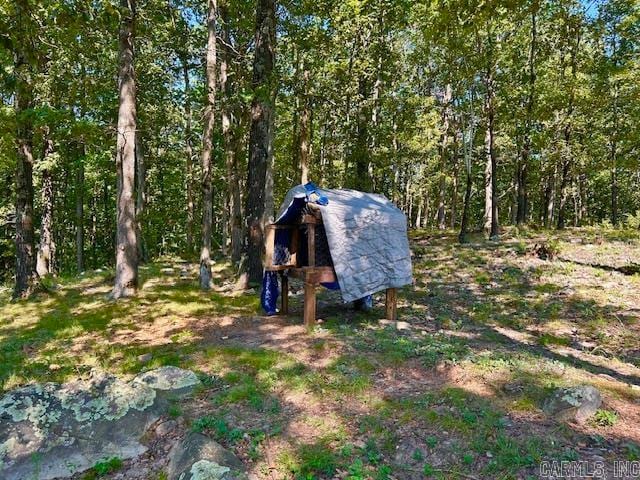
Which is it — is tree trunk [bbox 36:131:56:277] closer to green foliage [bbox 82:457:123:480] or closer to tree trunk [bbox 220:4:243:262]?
tree trunk [bbox 220:4:243:262]

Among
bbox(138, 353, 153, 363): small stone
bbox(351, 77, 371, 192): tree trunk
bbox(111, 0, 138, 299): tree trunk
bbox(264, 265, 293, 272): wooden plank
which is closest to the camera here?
bbox(138, 353, 153, 363): small stone

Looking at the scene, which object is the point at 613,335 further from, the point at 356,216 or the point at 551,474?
the point at 551,474

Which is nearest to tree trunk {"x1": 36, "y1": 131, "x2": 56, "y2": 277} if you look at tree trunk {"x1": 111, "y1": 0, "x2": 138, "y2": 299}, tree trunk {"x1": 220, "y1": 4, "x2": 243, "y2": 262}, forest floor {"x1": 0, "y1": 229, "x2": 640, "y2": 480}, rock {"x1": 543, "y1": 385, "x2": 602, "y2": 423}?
forest floor {"x1": 0, "y1": 229, "x2": 640, "y2": 480}

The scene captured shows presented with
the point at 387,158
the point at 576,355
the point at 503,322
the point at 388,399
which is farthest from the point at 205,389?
the point at 387,158

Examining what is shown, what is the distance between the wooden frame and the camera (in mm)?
7199

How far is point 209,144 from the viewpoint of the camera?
11.0m

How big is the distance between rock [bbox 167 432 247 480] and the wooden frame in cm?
370

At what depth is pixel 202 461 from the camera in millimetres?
3256

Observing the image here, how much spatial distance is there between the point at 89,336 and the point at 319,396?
4870mm

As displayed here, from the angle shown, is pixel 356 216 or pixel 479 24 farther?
pixel 356 216

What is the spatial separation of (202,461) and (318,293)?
761 centimetres

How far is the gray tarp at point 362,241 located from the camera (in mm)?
7000

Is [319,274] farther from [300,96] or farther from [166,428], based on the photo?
[300,96]

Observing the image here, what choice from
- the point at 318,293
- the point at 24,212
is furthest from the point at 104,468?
the point at 24,212
